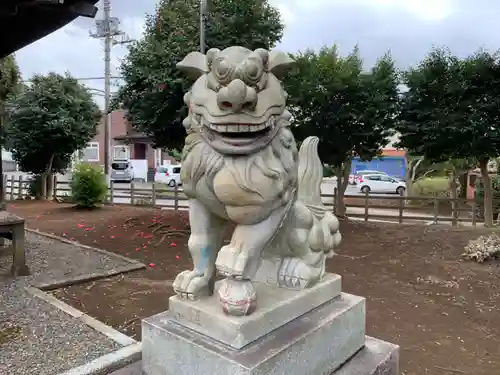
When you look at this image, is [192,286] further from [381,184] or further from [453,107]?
[381,184]

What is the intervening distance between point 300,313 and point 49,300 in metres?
2.65

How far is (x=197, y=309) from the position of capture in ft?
5.23

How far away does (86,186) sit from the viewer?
31.0 ft

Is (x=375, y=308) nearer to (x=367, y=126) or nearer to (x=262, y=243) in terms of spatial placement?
(x=262, y=243)

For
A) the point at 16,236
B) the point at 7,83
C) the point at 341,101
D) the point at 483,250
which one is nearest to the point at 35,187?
the point at 7,83

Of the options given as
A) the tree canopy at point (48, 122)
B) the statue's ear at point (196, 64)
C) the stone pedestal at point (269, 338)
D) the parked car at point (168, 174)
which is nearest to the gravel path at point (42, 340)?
the stone pedestal at point (269, 338)

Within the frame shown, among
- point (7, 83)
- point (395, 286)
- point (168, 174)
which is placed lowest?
point (395, 286)

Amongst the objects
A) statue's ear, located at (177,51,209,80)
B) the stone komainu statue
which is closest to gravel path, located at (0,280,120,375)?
the stone komainu statue

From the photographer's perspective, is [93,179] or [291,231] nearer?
[291,231]

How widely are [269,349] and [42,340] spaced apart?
6.61 feet

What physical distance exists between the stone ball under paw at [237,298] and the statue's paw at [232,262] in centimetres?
4

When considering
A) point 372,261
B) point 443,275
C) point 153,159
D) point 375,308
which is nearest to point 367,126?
point 372,261

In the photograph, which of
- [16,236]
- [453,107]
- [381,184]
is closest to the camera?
[16,236]

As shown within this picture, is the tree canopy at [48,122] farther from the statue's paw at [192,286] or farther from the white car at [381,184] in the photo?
the white car at [381,184]
